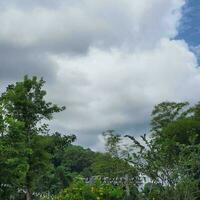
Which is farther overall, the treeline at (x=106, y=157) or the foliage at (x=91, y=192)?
the foliage at (x=91, y=192)

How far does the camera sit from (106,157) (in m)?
53.0

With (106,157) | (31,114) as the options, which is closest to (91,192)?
(31,114)

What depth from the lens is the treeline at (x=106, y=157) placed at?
40.9 ft

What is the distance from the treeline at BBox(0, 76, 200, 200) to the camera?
12.5m

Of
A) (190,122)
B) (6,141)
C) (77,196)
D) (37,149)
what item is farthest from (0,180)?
(190,122)

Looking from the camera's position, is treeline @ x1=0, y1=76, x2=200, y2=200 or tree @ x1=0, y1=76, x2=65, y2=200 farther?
tree @ x1=0, y1=76, x2=65, y2=200

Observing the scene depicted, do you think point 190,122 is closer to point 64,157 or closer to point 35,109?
point 35,109

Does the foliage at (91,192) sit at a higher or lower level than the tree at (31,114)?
lower

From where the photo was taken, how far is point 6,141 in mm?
19500

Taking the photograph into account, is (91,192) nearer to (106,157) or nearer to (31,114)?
(31,114)

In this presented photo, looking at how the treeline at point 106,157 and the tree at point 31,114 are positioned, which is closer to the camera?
the treeline at point 106,157

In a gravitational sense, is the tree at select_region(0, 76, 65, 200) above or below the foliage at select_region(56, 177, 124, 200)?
above

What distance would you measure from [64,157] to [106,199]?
2786 inches

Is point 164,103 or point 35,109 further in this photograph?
point 164,103
